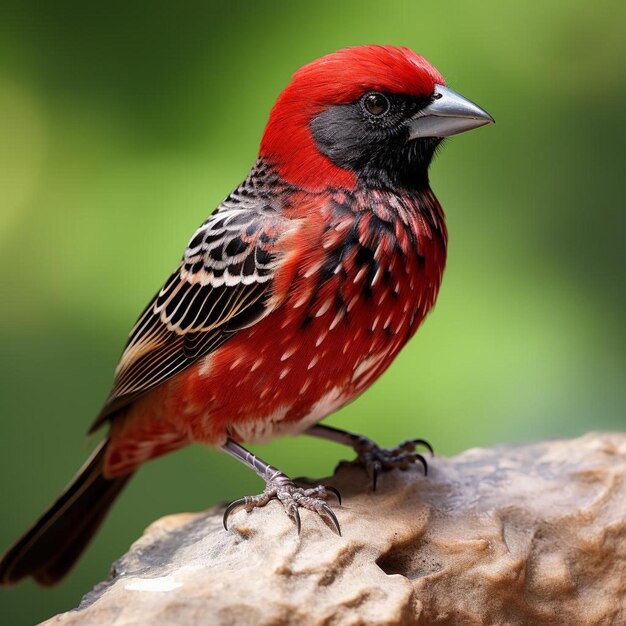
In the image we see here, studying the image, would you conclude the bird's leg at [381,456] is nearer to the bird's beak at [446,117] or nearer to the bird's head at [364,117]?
the bird's head at [364,117]

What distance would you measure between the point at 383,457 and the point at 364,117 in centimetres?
113

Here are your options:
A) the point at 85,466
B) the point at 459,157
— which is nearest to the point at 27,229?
the point at 85,466

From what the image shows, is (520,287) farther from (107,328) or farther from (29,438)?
(29,438)

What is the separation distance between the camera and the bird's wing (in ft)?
10.4

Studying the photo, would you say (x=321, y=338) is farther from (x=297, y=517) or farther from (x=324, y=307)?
(x=297, y=517)

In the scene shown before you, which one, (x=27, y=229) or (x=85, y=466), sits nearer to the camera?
(x=85, y=466)

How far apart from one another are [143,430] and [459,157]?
2132mm

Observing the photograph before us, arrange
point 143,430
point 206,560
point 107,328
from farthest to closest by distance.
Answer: point 107,328, point 143,430, point 206,560

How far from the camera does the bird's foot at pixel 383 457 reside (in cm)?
352

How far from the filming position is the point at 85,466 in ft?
12.5

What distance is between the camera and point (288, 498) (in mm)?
2979

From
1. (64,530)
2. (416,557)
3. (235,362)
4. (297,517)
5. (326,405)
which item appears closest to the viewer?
(297,517)

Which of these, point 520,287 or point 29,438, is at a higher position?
point 520,287

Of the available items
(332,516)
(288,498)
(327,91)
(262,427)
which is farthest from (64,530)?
(327,91)
